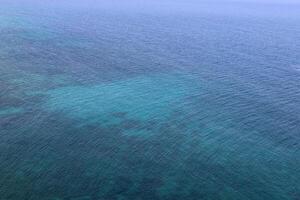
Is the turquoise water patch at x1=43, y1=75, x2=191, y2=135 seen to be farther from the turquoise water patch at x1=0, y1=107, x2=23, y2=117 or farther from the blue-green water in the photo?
the turquoise water patch at x1=0, y1=107, x2=23, y2=117

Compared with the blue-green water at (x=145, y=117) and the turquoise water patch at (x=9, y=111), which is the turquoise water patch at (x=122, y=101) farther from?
the turquoise water patch at (x=9, y=111)

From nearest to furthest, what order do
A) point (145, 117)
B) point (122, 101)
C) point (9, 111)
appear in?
point (9, 111)
point (145, 117)
point (122, 101)

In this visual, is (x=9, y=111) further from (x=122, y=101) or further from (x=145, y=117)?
(x=145, y=117)

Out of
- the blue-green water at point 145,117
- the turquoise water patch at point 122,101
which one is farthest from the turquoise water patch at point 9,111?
the turquoise water patch at point 122,101

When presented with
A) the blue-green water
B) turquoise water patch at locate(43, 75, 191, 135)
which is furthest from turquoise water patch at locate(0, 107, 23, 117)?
turquoise water patch at locate(43, 75, 191, 135)

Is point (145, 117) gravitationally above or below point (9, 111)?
below

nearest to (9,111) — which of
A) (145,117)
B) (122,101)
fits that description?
(122,101)

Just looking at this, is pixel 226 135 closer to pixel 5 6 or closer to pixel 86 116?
pixel 86 116

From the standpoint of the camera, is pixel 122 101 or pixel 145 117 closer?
pixel 145 117

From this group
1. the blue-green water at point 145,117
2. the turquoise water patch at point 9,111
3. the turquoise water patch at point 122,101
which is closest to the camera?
the blue-green water at point 145,117
